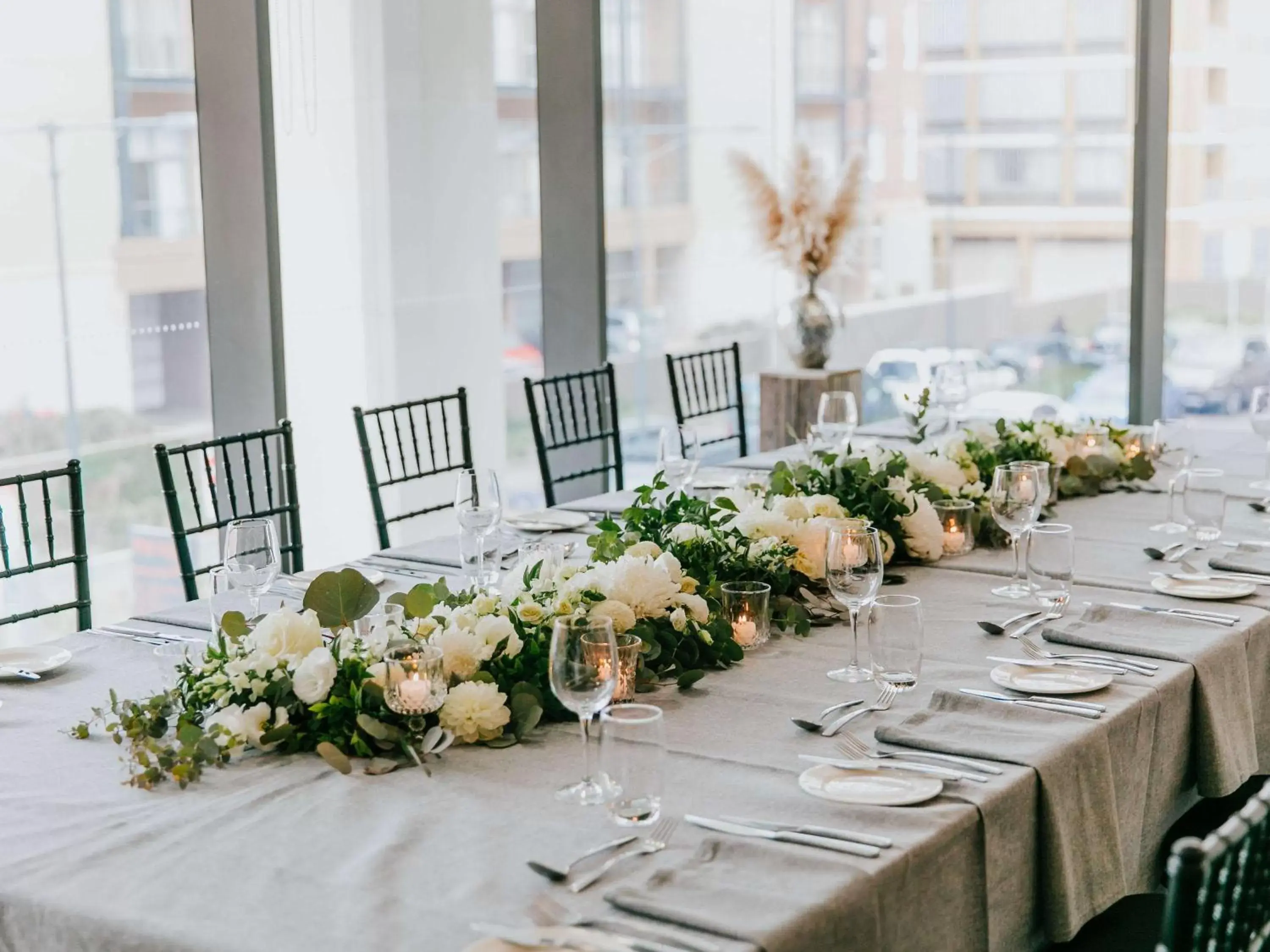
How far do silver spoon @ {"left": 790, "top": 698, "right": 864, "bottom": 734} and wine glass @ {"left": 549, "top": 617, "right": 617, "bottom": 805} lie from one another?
1.16ft

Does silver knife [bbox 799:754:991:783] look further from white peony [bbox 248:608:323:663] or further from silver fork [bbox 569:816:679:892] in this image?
white peony [bbox 248:608:323:663]

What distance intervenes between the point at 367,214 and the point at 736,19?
109 inches

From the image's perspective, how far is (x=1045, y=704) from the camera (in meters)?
2.02

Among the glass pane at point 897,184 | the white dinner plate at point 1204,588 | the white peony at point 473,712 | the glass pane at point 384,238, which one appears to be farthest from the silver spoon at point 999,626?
the glass pane at point 897,184

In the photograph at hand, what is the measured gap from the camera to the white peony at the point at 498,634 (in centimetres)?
196

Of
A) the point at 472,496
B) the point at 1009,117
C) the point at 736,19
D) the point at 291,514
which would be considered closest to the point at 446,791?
the point at 472,496

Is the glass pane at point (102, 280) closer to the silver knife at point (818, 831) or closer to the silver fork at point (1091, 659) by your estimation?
the silver fork at point (1091, 659)

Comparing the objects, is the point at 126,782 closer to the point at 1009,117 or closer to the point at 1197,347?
the point at 1197,347

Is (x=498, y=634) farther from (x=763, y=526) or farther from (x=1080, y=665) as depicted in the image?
(x=1080, y=665)

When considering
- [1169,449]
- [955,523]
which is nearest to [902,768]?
[955,523]

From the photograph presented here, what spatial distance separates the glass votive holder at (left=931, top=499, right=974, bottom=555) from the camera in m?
2.94

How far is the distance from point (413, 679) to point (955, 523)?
1456mm

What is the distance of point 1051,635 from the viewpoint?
2.34 meters

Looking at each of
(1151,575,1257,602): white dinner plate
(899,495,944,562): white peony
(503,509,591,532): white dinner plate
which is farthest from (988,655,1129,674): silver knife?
(503,509,591,532): white dinner plate
